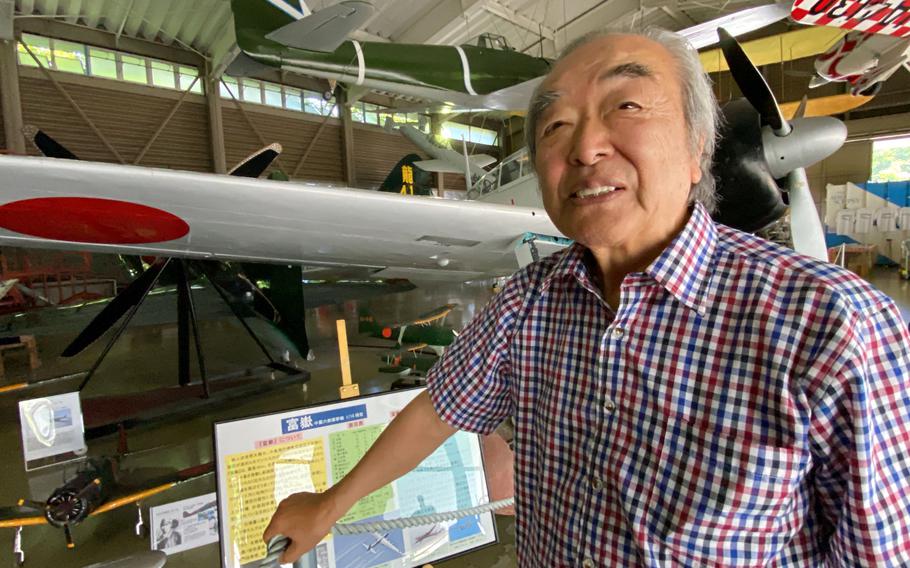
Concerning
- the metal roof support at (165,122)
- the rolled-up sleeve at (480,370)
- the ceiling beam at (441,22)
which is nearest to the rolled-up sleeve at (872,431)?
the rolled-up sleeve at (480,370)

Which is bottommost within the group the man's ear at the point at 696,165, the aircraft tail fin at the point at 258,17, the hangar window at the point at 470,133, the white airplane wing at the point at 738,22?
the man's ear at the point at 696,165

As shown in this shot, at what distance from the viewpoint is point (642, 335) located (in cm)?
71

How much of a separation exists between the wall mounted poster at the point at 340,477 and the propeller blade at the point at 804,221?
2079 mm

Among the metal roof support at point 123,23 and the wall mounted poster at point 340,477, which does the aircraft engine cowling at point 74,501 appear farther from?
the metal roof support at point 123,23

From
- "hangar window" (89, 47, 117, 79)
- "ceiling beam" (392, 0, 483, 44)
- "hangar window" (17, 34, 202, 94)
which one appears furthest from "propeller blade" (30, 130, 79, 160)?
"ceiling beam" (392, 0, 483, 44)

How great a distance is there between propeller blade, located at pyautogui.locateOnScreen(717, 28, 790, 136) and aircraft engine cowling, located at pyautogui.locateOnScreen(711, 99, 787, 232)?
0.23 feet

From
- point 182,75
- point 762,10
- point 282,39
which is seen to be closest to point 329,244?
point 282,39

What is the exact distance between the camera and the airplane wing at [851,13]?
389cm

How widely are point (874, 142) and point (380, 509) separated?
23.1 metres

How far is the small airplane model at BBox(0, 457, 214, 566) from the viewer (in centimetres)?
197

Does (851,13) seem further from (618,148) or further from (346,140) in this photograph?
(346,140)

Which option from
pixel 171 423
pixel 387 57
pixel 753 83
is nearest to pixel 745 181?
pixel 753 83

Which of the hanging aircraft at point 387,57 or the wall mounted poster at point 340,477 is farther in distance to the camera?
the hanging aircraft at point 387,57

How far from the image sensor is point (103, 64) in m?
11.3
